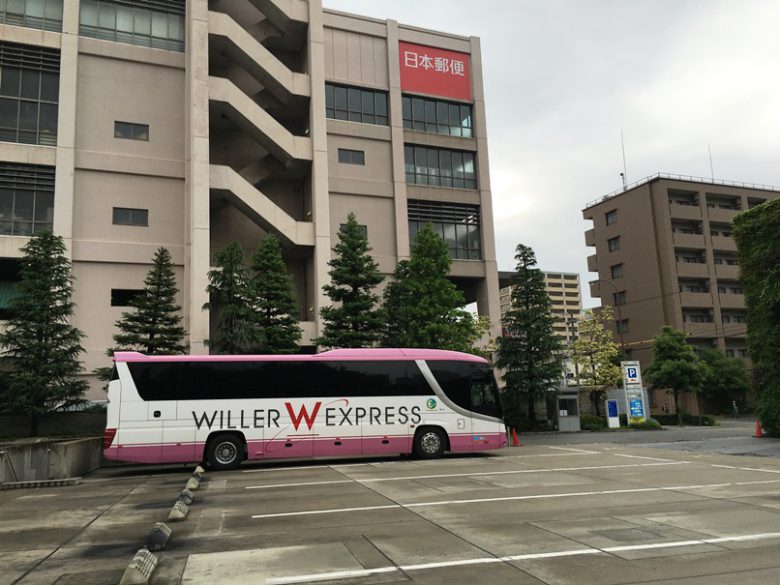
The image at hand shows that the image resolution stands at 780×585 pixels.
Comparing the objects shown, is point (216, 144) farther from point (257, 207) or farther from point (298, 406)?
point (298, 406)

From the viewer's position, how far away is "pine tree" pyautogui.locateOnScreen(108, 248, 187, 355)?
27453 mm

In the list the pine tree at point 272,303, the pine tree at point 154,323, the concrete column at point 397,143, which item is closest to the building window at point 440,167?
the concrete column at point 397,143

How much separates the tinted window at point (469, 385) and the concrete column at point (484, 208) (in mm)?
18181

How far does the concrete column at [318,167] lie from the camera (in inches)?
1357

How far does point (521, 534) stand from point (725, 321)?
6575 centimetres

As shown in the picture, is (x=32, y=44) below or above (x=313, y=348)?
above

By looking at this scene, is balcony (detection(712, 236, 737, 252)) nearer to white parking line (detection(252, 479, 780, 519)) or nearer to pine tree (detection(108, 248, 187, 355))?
pine tree (detection(108, 248, 187, 355))

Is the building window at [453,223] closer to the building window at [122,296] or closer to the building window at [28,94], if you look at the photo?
the building window at [122,296]

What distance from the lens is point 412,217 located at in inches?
1586

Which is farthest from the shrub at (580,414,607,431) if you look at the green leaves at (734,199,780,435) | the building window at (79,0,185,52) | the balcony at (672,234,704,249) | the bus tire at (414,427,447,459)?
the balcony at (672,234,704,249)

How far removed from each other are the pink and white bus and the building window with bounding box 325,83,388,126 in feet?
75.9

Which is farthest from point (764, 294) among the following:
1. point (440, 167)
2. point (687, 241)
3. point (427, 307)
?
point (687, 241)

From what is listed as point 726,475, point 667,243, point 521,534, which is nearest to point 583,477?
point 726,475

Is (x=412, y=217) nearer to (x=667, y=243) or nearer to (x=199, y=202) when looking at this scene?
(x=199, y=202)
